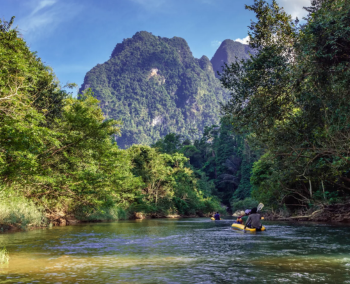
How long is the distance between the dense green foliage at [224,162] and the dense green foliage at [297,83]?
56.7 metres

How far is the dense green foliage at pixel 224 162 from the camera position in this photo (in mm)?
80625

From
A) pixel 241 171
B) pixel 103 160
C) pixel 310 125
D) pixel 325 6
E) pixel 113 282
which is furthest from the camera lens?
pixel 241 171

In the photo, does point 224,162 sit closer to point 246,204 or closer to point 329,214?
point 246,204

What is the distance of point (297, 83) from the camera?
54.3ft

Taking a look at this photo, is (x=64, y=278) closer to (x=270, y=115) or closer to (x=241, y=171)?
(x=270, y=115)

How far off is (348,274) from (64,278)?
→ 282 inches

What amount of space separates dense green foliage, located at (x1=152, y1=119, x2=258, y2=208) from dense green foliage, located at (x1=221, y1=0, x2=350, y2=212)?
2232 inches

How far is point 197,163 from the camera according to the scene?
104062 mm

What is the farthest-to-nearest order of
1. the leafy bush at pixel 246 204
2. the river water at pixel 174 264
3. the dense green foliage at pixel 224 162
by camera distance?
the dense green foliage at pixel 224 162 → the leafy bush at pixel 246 204 → the river water at pixel 174 264

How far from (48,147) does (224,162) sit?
74703mm

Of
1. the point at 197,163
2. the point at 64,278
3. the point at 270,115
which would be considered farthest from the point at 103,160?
the point at 197,163

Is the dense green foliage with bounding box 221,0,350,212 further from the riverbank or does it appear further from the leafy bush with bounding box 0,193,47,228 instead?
the leafy bush with bounding box 0,193,47,228

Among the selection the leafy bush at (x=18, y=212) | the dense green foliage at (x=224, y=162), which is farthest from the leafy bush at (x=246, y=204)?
the leafy bush at (x=18, y=212)

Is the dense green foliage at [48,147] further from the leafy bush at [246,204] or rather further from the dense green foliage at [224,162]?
the dense green foliage at [224,162]
